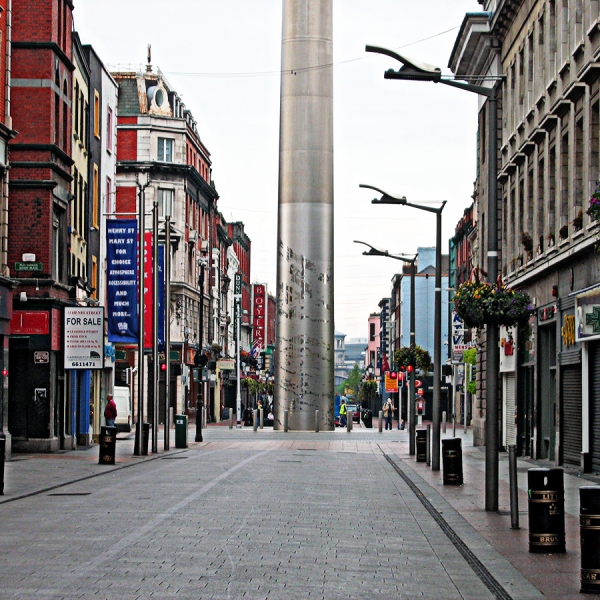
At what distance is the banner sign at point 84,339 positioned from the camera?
3856cm

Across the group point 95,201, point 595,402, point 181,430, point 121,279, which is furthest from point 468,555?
point 95,201

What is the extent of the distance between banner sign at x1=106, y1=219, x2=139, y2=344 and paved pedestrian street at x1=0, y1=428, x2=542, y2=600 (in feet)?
53.0

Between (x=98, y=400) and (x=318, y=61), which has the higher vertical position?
(x=318, y=61)

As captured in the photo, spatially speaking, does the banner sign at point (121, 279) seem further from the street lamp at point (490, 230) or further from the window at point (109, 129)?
the street lamp at point (490, 230)

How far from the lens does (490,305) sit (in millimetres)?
21188

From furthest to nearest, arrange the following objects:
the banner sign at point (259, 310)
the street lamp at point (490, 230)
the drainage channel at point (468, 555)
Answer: the banner sign at point (259, 310) → the street lamp at point (490, 230) → the drainage channel at point (468, 555)

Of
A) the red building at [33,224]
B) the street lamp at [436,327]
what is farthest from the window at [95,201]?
the street lamp at [436,327]

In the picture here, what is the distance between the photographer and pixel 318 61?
65.9m

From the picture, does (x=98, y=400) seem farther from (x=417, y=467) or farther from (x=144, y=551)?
(x=144, y=551)

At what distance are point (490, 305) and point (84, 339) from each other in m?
19.9

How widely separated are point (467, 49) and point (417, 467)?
18470 mm

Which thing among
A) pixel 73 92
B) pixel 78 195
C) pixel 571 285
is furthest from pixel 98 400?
pixel 571 285

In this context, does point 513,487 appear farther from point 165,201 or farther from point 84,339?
point 165,201

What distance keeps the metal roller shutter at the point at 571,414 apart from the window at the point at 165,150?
5950 cm
